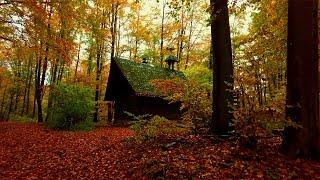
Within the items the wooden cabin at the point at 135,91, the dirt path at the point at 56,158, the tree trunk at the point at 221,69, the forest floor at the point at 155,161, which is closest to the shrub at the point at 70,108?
the dirt path at the point at 56,158

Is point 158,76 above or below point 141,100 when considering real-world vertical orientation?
above

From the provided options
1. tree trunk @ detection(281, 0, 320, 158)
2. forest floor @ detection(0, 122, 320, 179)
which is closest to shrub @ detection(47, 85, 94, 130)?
forest floor @ detection(0, 122, 320, 179)

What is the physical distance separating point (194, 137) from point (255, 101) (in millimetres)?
2962

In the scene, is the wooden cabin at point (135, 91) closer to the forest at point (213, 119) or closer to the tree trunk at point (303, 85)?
the forest at point (213, 119)

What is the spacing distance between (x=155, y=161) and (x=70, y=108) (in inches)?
445

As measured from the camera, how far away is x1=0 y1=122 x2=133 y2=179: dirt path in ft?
26.5

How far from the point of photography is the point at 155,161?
24.9ft

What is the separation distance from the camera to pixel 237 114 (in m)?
7.82

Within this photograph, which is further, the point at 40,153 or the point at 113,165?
the point at 40,153

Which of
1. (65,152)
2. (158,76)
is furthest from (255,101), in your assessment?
(158,76)

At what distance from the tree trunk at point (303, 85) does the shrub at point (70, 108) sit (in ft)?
43.2

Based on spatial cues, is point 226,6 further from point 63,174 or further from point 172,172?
point 63,174

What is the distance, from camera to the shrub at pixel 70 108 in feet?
58.3

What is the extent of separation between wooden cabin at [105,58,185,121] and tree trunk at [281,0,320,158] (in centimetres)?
1520
